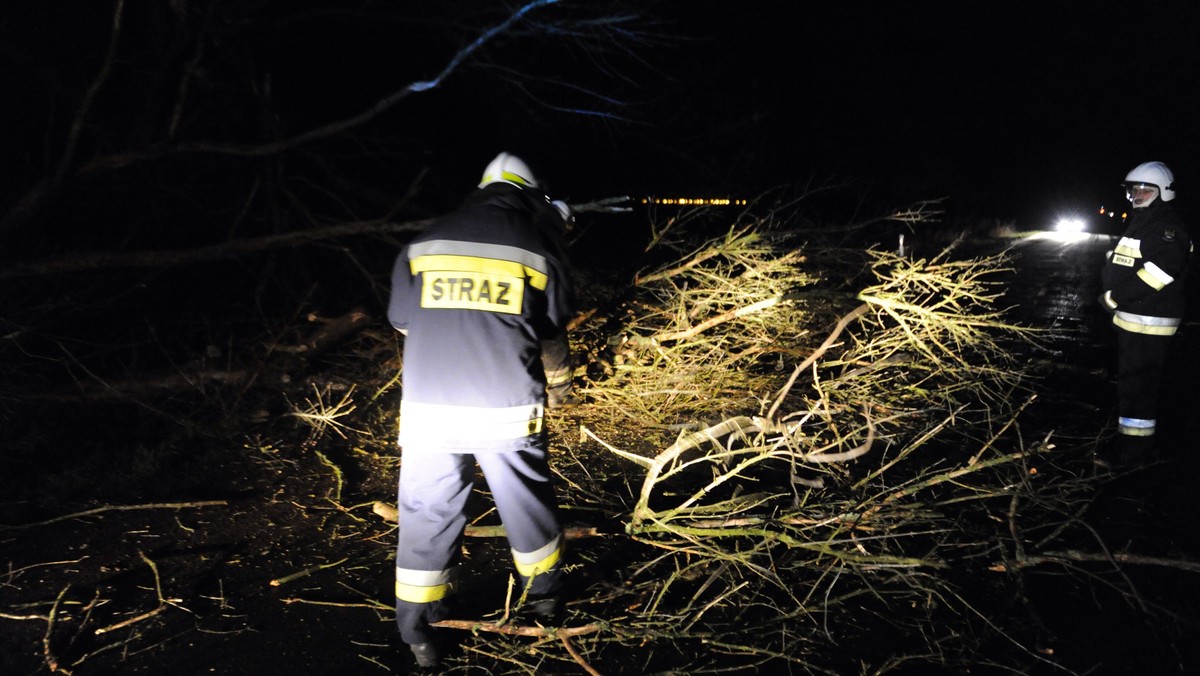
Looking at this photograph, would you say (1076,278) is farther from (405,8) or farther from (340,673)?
(340,673)

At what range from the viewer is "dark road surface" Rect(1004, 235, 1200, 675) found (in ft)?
8.44

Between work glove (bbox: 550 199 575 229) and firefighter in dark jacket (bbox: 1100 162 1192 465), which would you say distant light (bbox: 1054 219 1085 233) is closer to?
firefighter in dark jacket (bbox: 1100 162 1192 465)

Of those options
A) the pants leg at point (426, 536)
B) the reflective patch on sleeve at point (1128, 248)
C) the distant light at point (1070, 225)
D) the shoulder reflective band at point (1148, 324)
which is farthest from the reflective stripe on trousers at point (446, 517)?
the distant light at point (1070, 225)

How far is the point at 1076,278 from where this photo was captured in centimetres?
1191

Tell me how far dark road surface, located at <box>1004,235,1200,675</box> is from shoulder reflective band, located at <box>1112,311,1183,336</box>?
0.67m

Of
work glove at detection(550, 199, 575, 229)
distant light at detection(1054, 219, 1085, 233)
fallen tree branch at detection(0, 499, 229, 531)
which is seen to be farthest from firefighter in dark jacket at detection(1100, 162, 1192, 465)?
distant light at detection(1054, 219, 1085, 233)

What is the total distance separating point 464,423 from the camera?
94.7 inches

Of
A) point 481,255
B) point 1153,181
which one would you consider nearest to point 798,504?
point 481,255

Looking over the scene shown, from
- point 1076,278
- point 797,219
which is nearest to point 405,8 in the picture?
point 797,219

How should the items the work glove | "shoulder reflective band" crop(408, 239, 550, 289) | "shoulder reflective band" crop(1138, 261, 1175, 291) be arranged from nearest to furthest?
"shoulder reflective band" crop(408, 239, 550, 289)
the work glove
"shoulder reflective band" crop(1138, 261, 1175, 291)

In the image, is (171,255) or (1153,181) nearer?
(1153,181)

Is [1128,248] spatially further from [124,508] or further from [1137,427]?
[124,508]

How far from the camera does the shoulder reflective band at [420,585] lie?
239cm

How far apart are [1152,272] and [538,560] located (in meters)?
3.96
